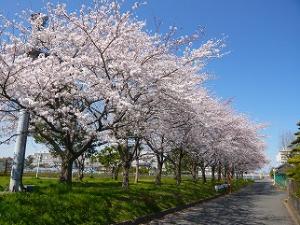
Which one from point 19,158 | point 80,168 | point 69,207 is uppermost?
point 80,168

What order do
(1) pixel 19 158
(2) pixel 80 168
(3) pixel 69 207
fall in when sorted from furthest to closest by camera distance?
1. (2) pixel 80 168
2. (1) pixel 19 158
3. (3) pixel 69 207

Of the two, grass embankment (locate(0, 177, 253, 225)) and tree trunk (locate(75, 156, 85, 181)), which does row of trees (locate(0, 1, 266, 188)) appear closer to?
grass embankment (locate(0, 177, 253, 225))

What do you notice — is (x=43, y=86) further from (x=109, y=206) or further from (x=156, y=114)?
(x=156, y=114)

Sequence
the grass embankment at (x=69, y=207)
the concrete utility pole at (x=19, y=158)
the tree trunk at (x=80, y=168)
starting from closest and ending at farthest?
the grass embankment at (x=69, y=207) < the concrete utility pole at (x=19, y=158) < the tree trunk at (x=80, y=168)

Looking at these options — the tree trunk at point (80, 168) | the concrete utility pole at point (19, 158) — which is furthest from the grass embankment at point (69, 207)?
the tree trunk at point (80, 168)

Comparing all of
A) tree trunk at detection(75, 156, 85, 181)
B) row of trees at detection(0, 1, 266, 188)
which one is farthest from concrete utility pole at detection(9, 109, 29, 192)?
tree trunk at detection(75, 156, 85, 181)

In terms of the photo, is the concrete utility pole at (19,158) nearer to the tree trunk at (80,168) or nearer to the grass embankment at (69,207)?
the grass embankment at (69,207)

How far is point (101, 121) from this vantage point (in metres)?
13.7

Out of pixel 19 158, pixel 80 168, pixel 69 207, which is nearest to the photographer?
pixel 69 207

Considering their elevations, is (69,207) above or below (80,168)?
below

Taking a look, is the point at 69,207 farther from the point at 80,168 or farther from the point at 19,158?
the point at 80,168

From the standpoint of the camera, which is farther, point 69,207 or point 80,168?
point 80,168

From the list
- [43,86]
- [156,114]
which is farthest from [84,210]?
[156,114]

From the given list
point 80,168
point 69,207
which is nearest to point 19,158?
point 69,207
